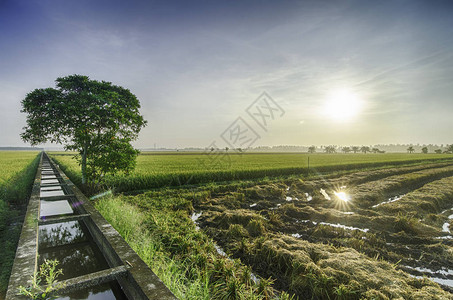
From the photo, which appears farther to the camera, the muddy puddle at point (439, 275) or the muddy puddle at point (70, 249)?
the muddy puddle at point (439, 275)

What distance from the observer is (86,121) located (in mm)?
8664

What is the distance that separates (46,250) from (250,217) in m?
5.40

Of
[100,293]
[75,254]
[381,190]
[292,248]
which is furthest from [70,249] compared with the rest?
[381,190]

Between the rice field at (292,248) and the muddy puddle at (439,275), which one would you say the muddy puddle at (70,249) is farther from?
the muddy puddle at (439,275)

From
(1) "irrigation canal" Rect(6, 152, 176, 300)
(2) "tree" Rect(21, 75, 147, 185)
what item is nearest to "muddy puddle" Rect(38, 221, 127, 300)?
(1) "irrigation canal" Rect(6, 152, 176, 300)

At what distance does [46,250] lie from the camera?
4.37 m

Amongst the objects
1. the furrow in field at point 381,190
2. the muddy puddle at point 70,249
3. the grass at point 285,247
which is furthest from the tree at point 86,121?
the furrow in field at point 381,190

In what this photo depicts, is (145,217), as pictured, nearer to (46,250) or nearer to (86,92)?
(46,250)

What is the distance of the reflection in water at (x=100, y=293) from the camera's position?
301 cm

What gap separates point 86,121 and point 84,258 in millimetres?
6190

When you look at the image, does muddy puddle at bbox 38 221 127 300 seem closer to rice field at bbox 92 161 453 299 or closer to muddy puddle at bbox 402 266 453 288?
rice field at bbox 92 161 453 299

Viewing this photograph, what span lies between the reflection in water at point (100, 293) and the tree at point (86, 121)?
20.0 feet

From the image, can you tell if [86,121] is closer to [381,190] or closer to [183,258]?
[183,258]

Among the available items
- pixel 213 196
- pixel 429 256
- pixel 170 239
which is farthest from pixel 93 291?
pixel 213 196
